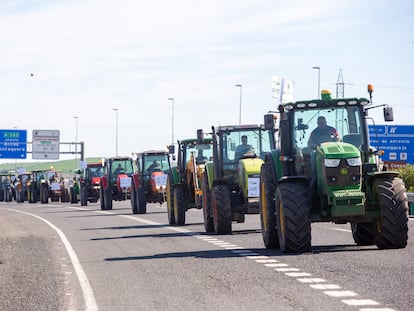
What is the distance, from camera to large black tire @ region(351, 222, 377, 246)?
17750 millimetres

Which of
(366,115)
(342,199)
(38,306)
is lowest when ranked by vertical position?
(38,306)

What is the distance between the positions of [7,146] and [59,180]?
15.9 m

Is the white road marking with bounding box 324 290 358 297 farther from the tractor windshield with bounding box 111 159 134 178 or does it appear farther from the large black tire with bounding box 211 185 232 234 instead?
the tractor windshield with bounding box 111 159 134 178

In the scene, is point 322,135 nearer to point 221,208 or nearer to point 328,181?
point 328,181

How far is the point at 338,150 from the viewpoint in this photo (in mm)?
16281

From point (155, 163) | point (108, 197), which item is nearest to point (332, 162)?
point (155, 163)

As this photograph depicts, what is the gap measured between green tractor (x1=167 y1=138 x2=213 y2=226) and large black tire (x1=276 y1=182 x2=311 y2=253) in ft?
34.9

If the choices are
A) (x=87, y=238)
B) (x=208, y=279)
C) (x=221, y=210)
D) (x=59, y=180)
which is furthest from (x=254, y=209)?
(x=59, y=180)

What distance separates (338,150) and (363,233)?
94.8 inches

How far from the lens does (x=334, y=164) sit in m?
16.1

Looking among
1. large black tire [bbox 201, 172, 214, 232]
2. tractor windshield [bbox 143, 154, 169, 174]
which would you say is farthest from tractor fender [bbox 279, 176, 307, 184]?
tractor windshield [bbox 143, 154, 169, 174]

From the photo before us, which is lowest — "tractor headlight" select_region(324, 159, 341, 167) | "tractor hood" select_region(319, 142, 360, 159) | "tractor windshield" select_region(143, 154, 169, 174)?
"tractor headlight" select_region(324, 159, 341, 167)

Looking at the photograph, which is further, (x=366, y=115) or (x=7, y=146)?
(x=7, y=146)

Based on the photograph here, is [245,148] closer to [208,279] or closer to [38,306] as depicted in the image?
[208,279]
